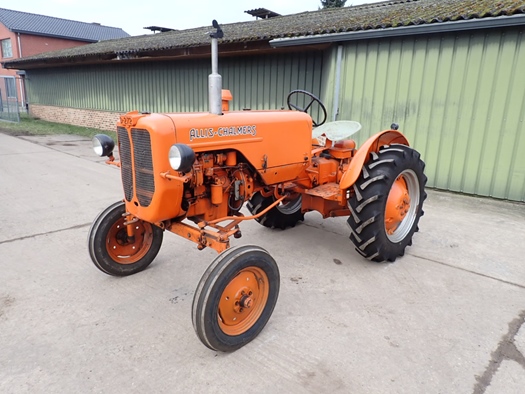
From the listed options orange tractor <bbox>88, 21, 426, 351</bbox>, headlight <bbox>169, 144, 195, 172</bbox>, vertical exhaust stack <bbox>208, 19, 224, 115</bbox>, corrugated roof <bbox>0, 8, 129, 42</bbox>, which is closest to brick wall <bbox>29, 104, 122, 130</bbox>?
orange tractor <bbox>88, 21, 426, 351</bbox>

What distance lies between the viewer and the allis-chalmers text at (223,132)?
2490 millimetres

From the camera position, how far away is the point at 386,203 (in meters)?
3.42

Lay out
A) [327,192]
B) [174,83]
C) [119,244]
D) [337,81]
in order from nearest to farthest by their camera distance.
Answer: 1. [119,244]
2. [327,192]
3. [337,81]
4. [174,83]

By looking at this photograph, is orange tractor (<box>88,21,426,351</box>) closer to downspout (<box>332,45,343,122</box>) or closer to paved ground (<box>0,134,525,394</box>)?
paved ground (<box>0,134,525,394</box>)

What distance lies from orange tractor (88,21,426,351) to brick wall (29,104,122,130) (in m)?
10.7

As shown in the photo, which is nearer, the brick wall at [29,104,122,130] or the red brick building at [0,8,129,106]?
the brick wall at [29,104,122,130]

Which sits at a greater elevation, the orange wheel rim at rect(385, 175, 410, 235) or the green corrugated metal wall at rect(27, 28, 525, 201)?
the green corrugated metal wall at rect(27, 28, 525, 201)

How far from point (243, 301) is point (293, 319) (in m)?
0.47

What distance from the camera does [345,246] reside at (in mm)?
3945

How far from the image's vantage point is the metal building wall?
8.22 metres

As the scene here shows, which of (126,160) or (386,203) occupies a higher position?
(126,160)

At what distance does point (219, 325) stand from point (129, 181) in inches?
44.4

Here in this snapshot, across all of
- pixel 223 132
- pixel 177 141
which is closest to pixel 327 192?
pixel 223 132

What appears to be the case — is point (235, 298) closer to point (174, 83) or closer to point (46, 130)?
point (174, 83)
